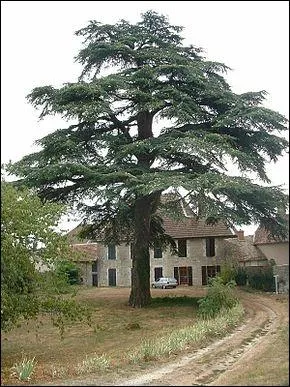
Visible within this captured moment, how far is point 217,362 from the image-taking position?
39.5ft

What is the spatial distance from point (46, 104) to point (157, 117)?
18.3 feet

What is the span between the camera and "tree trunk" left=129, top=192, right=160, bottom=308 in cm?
2659

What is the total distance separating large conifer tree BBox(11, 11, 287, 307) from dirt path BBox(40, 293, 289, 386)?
582cm

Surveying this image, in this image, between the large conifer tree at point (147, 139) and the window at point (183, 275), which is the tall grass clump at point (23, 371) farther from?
the window at point (183, 275)

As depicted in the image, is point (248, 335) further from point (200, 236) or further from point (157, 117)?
point (200, 236)

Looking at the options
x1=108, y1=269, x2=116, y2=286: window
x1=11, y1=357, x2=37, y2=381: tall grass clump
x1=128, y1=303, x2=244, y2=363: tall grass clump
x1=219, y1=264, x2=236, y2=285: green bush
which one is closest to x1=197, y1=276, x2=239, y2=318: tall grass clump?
x1=128, y1=303, x2=244, y2=363: tall grass clump

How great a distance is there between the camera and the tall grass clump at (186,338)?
13172mm

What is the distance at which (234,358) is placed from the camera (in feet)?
40.9

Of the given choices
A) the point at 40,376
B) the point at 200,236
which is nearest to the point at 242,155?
the point at 40,376

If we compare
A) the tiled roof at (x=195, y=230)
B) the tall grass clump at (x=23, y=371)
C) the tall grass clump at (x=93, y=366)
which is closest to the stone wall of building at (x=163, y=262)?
the tiled roof at (x=195, y=230)

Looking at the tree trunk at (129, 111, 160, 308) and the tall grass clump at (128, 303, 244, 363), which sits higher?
the tree trunk at (129, 111, 160, 308)

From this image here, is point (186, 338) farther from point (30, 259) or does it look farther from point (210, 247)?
point (210, 247)

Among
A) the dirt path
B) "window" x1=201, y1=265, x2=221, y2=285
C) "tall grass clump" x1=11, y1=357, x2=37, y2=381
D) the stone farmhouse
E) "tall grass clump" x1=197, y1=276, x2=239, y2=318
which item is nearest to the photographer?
the dirt path

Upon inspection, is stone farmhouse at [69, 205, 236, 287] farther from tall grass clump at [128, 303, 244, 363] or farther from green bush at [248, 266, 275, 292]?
tall grass clump at [128, 303, 244, 363]
